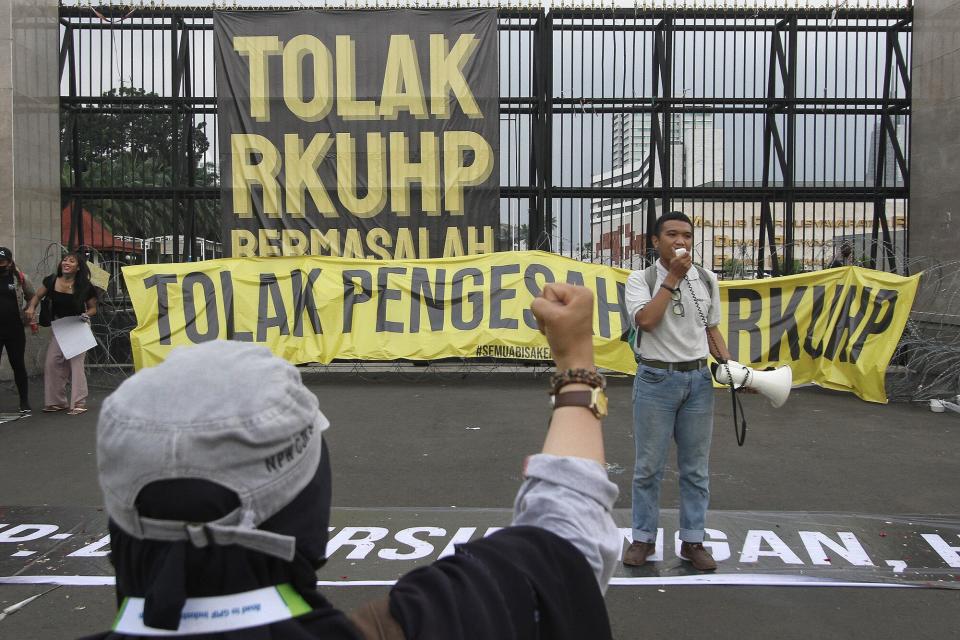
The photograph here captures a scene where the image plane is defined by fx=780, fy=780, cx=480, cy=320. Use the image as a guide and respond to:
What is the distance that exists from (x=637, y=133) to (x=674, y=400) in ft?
28.4

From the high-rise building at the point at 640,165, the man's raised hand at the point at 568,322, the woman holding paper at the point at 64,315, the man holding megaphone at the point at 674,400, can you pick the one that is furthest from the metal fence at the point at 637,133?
the man's raised hand at the point at 568,322

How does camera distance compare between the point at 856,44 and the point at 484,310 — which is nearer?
the point at 484,310

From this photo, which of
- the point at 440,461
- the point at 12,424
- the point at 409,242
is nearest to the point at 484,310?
the point at 409,242

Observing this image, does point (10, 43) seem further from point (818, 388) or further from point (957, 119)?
point (957, 119)

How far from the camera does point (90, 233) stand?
12633mm

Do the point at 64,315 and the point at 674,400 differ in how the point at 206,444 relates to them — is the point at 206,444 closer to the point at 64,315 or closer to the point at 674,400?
the point at 674,400

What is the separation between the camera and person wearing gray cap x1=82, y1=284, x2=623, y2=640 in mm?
1029

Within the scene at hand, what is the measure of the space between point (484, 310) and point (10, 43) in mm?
7713

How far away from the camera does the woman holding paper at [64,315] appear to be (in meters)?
8.76

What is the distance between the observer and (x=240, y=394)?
107 cm

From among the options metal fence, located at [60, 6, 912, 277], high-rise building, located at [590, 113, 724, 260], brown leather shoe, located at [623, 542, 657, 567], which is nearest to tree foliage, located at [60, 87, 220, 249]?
metal fence, located at [60, 6, 912, 277]

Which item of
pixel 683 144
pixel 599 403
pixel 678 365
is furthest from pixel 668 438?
pixel 683 144

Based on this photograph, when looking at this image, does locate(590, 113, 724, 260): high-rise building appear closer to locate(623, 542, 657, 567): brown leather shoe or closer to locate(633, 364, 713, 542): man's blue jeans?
locate(633, 364, 713, 542): man's blue jeans

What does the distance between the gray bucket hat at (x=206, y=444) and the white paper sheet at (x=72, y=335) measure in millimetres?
8594
